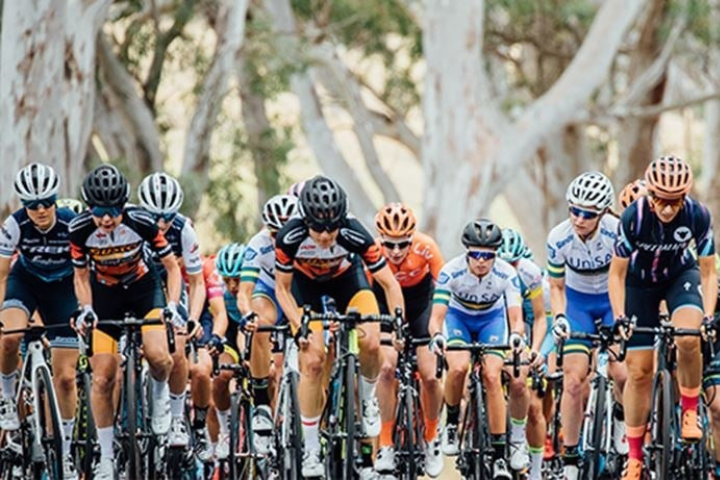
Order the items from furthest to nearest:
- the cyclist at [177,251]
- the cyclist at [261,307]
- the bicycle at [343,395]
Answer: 1. the cyclist at [261,307]
2. the cyclist at [177,251]
3. the bicycle at [343,395]

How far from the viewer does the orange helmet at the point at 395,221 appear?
43.7 feet

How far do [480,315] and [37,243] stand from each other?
3469 millimetres

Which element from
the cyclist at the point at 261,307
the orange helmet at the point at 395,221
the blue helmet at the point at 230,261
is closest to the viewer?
the orange helmet at the point at 395,221

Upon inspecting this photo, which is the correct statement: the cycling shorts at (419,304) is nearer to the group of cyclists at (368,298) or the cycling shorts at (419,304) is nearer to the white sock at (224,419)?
the group of cyclists at (368,298)

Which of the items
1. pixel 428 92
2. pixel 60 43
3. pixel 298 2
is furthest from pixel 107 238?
pixel 298 2

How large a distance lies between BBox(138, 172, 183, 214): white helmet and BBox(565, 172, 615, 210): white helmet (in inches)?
119

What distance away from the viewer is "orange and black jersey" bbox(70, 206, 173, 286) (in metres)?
12.1

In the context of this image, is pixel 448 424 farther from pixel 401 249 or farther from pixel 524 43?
pixel 524 43

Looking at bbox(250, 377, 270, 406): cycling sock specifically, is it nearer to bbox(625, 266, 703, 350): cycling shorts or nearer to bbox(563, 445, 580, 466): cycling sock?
bbox(563, 445, 580, 466): cycling sock

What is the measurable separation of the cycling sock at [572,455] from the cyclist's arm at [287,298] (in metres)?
2.44

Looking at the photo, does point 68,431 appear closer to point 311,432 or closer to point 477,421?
point 311,432

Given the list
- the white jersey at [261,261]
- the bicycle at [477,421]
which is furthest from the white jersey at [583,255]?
the white jersey at [261,261]

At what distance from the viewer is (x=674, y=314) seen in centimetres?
1185

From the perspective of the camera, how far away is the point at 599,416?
12531 millimetres
